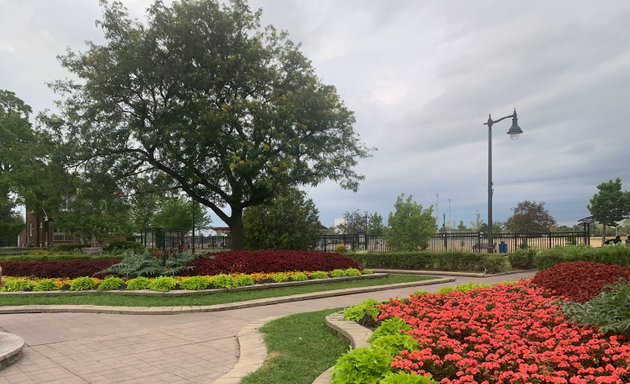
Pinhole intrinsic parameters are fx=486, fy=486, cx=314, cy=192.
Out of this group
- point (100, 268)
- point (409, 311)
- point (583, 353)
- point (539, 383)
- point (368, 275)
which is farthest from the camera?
point (368, 275)

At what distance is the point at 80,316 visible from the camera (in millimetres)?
9602

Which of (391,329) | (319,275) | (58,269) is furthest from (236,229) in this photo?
(391,329)

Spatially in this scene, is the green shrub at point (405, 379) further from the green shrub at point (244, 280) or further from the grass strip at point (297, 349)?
the green shrub at point (244, 280)

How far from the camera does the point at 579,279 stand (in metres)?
8.38

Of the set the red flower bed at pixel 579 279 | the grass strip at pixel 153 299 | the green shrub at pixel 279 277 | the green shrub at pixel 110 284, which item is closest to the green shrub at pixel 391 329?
the red flower bed at pixel 579 279

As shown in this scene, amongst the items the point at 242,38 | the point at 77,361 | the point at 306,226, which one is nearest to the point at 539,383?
the point at 77,361

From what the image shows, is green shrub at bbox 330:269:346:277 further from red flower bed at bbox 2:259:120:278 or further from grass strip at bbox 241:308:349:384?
red flower bed at bbox 2:259:120:278

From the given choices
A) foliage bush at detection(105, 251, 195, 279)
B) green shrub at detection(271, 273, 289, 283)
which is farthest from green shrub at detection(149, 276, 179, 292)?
green shrub at detection(271, 273, 289, 283)

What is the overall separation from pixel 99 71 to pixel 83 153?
10.7 ft

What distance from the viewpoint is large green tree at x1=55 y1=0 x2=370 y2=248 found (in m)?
18.7

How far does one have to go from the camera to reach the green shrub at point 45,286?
1278cm

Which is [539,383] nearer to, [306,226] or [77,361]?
[77,361]

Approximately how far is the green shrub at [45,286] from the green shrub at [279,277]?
5729 mm

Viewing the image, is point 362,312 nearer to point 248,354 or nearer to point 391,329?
point 391,329
